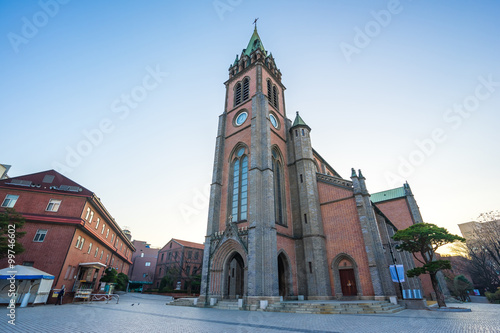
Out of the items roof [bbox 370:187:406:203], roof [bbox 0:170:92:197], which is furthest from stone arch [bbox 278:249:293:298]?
roof [bbox 370:187:406:203]

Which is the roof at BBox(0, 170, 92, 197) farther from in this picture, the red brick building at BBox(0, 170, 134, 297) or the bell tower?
the bell tower

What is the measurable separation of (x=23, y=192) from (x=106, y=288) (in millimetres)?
14454

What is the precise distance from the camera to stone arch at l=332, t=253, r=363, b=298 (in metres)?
18.7

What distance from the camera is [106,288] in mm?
27703

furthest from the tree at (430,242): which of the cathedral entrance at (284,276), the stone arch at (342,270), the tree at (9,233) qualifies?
the tree at (9,233)

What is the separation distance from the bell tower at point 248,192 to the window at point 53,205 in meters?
13.6

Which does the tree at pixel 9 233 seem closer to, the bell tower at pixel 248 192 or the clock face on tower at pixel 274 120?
the bell tower at pixel 248 192

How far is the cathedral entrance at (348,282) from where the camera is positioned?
747 inches

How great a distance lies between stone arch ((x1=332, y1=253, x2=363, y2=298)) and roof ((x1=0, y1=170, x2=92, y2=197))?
23.5 m

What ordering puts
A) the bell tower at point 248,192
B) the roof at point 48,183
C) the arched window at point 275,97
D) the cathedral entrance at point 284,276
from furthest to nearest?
1. the arched window at point 275,97
2. the roof at point 48,183
3. the cathedral entrance at point 284,276
4. the bell tower at point 248,192

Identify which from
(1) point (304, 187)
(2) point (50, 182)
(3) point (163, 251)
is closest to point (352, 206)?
(1) point (304, 187)

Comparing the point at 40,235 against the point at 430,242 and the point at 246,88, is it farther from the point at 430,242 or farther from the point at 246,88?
the point at 430,242

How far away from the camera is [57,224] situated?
64.9 ft

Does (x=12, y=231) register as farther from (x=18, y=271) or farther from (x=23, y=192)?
(x=23, y=192)
